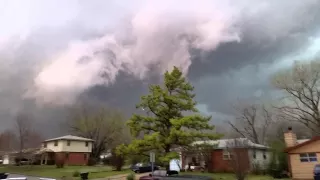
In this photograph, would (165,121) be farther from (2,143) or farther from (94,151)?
(2,143)

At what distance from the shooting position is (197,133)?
2764 centimetres

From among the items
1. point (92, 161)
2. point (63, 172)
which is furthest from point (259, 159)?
point (92, 161)

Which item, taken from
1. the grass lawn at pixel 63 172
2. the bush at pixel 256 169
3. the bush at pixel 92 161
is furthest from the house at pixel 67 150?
the bush at pixel 256 169

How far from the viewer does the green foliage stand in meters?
27.5

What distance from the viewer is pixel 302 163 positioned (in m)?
27.8

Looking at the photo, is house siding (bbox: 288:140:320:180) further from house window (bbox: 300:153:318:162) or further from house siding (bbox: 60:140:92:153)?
house siding (bbox: 60:140:92:153)

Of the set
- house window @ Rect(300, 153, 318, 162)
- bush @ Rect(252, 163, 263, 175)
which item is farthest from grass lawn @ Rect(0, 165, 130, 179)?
house window @ Rect(300, 153, 318, 162)

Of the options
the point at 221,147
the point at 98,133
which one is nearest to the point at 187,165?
the point at 221,147

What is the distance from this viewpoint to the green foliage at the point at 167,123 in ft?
90.2

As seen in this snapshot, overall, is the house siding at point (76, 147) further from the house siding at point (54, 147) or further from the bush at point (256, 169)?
the bush at point (256, 169)

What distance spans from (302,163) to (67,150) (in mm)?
48355

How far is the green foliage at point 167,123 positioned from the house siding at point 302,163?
774 centimetres

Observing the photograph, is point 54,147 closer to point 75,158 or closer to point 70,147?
point 70,147

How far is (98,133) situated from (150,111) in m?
44.1
